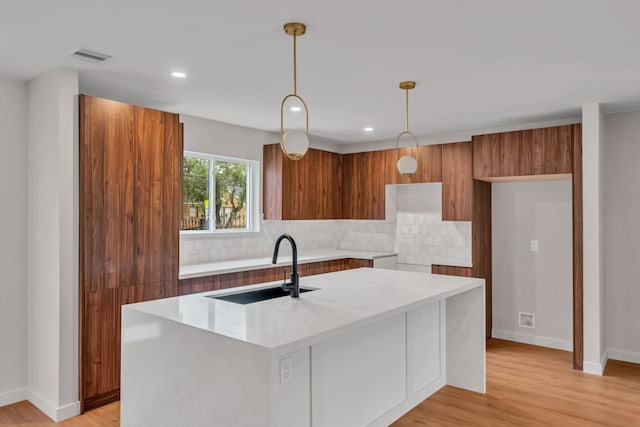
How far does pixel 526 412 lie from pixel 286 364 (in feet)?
7.40

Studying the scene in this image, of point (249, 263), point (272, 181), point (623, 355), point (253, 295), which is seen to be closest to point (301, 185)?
point (272, 181)

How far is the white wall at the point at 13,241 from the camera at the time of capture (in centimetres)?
335

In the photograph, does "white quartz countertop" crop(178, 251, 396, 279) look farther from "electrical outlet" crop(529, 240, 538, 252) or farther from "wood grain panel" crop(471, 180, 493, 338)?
"electrical outlet" crop(529, 240, 538, 252)

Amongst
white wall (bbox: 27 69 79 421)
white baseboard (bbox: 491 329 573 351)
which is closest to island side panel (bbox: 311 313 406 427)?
white wall (bbox: 27 69 79 421)

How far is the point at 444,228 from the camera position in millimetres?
→ 5516

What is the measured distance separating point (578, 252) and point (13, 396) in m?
4.87

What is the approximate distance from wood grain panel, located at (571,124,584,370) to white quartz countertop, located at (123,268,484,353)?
1495 millimetres

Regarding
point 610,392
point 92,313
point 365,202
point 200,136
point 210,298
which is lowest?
point 610,392

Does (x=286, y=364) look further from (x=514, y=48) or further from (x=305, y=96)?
(x=305, y=96)

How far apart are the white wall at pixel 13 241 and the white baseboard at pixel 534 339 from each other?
474 centimetres

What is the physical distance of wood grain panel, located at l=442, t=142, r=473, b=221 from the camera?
16.5ft

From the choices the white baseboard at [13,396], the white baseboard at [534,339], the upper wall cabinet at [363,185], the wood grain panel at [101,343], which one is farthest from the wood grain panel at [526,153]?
the white baseboard at [13,396]

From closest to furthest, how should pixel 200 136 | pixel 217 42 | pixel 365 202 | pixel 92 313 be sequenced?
1. pixel 217 42
2. pixel 92 313
3. pixel 200 136
4. pixel 365 202

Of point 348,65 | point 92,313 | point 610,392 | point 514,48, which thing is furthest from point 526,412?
point 92,313
